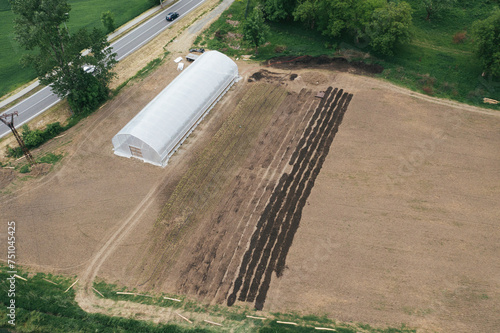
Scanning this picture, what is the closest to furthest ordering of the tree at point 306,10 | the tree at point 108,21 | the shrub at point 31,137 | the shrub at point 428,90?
the shrub at point 31,137 < the shrub at point 428,90 < the tree at point 306,10 < the tree at point 108,21

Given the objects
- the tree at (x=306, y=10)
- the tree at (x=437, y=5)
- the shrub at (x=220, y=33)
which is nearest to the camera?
the tree at (x=306, y=10)

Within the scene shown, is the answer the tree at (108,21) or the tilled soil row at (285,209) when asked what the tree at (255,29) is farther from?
the tree at (108,21)

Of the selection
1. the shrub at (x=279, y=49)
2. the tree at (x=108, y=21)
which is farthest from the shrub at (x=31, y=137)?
the shrub at (x=279, y=49)

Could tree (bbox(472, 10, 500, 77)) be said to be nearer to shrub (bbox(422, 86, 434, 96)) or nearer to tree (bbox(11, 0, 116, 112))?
shrub (bbox(422, 86, 434, 96))

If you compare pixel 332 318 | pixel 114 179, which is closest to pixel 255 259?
pixel 332 318

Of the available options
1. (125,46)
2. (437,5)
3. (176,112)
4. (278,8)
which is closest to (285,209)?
(176,112)

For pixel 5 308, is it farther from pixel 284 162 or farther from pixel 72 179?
pixel 284 162

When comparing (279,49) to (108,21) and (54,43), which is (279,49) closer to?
(108,21)
